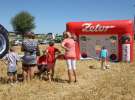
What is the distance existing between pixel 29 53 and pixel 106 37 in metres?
8.69

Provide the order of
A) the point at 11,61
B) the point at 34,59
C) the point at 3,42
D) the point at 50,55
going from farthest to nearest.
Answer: the point at 3,42, the point at 50,55, the point at 34,59, the point at 11,61

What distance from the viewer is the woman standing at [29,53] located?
890cm

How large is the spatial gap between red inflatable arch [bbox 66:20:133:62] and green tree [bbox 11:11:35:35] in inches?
1856

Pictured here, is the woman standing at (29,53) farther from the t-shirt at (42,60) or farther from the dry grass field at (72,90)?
the t-shirt at (42,60)

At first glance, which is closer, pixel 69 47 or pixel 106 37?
pixel 69 47

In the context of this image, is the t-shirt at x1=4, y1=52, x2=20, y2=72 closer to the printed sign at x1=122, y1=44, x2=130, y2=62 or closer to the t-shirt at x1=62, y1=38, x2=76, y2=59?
the t-shirt at x1=62, y1=38, x2=76, y2=59

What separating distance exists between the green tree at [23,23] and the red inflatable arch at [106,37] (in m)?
47.1

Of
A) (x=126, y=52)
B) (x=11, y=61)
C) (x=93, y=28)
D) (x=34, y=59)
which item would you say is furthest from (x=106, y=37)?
(x=11, y=61)

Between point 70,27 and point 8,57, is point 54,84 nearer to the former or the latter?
point 8,57

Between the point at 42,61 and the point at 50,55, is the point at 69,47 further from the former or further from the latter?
the point at 42,61

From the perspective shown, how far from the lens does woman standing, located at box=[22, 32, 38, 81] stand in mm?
8895

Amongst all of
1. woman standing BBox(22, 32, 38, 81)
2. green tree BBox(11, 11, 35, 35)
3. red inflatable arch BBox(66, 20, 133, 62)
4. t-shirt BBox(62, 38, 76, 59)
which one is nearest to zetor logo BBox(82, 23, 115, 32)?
red inflatable arch BBox(66, 20, 133, 62)

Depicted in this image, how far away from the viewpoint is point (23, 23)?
64812 mm

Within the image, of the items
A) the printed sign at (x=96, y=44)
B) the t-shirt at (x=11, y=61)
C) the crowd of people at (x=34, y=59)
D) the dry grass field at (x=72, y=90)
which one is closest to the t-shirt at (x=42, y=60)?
the crowd of people at (x=34, y=59)
